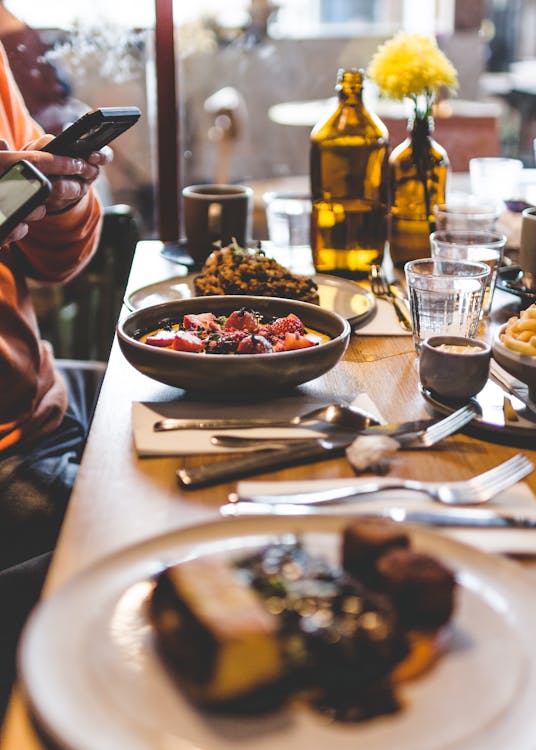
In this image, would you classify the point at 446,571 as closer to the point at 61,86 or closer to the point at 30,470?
the point at 30,470

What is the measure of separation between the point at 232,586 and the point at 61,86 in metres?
2.43

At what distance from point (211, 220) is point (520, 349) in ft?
2.73

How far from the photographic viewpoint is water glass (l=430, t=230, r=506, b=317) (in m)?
1.43

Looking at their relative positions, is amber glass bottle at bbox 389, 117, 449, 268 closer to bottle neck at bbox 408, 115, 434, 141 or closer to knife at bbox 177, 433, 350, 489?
bottle neck at bbox 408, 115, 434, 141

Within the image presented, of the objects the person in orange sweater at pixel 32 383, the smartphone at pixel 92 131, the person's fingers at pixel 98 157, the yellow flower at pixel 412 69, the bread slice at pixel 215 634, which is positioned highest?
the yellow flower at pixel 412 69

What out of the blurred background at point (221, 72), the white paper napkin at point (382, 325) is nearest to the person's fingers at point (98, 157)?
the white paper napkin at point (382, 325)

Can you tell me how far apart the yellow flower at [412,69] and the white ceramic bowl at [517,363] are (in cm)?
77

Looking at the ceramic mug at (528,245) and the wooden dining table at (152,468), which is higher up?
the ceramic mug at (528,245)

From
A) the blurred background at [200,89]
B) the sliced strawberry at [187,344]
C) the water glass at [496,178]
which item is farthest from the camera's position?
the blurred background at [200,89]

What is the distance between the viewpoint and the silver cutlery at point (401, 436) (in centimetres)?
90

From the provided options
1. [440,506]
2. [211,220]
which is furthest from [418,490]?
[211,220]

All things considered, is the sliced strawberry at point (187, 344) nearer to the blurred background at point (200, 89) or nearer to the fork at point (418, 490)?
the fork at point (418, 490)

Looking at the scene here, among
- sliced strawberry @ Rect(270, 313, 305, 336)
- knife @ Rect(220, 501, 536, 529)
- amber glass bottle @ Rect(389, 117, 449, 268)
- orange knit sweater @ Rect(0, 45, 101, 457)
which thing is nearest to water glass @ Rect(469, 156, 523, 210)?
amber glass bottle @ Rect(389, 117, 449, 268)

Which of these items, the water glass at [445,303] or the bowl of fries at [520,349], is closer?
the bowl of fries at [520,349]
